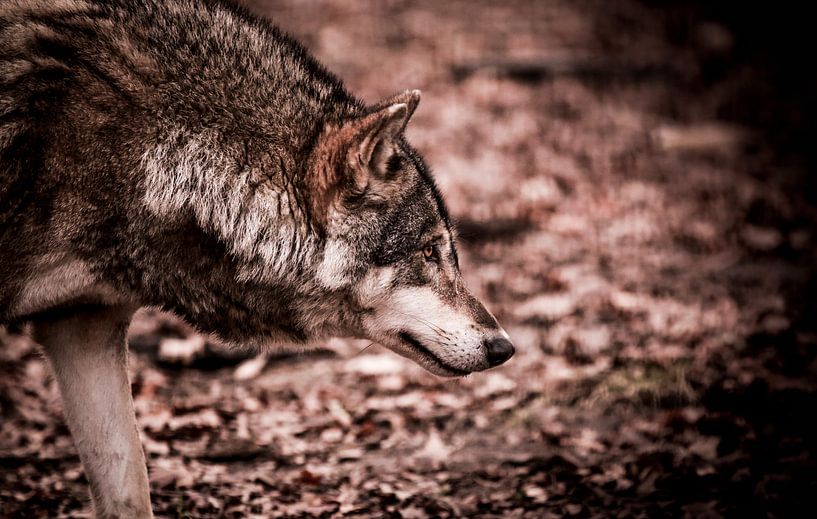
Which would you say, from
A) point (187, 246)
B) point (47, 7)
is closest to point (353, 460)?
point (187, 246)

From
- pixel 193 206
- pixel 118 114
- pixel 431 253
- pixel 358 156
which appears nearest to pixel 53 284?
pixel 193 206

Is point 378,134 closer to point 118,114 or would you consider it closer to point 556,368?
point 118,114

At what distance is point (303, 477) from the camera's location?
17.2 ft

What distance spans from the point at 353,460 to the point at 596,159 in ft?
21.2

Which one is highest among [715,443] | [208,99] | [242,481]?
[208,99]

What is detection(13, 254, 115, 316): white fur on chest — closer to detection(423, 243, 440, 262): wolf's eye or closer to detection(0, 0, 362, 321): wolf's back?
detection(0, 0, 362, 321): wolf's back

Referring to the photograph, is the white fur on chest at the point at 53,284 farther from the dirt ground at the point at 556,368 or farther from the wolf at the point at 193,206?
the dirt ground at the point at 556,368

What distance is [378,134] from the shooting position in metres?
3.83

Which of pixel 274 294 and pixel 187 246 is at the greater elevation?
pixel 187 246

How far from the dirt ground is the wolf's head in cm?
119

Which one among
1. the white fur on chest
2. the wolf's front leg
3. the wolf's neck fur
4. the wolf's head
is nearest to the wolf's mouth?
the wolf's head

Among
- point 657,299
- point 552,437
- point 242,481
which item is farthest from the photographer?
point 657,299

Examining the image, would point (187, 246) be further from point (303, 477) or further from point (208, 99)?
point (303, 477)

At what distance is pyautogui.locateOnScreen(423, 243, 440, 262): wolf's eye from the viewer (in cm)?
422
